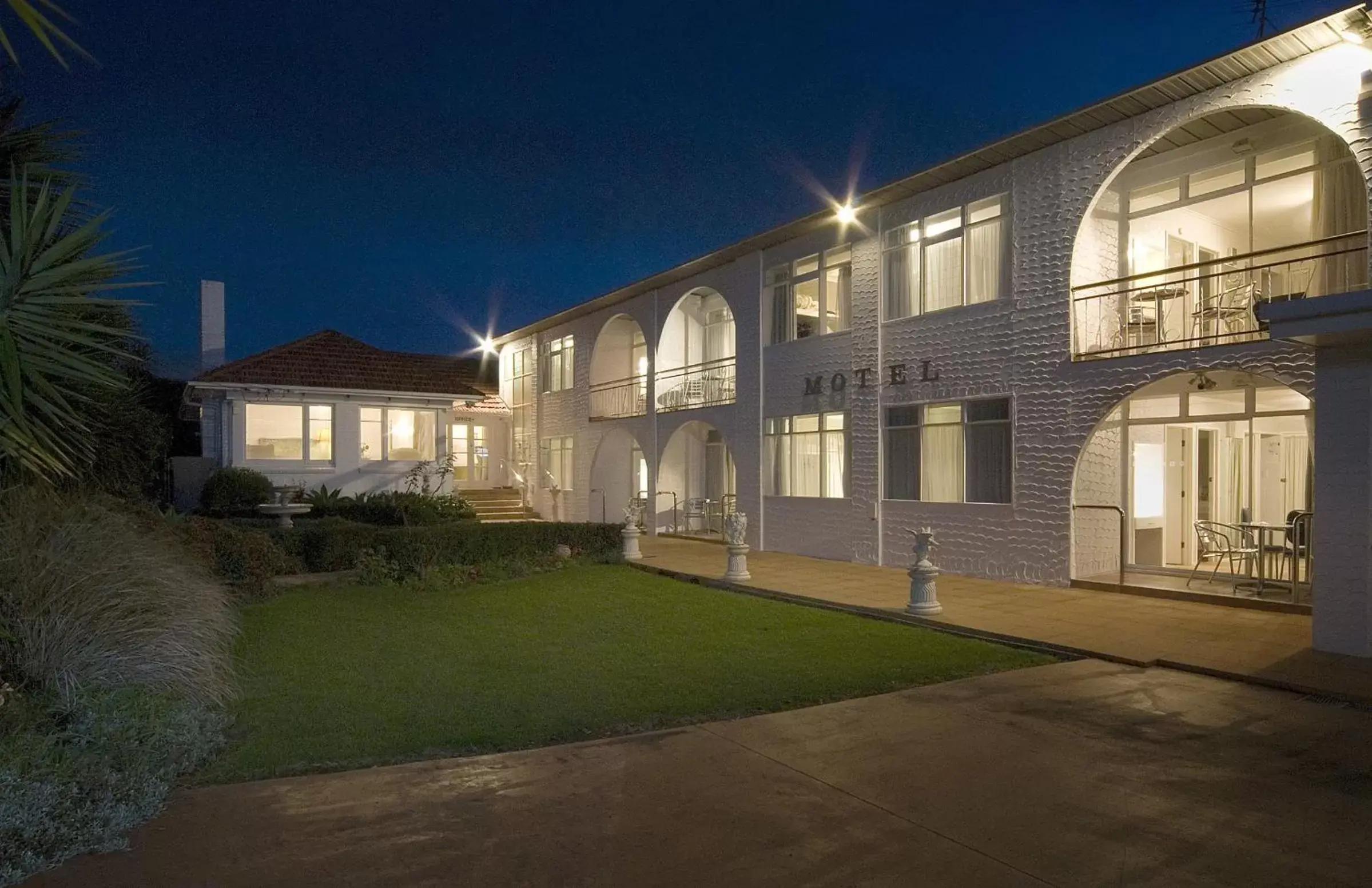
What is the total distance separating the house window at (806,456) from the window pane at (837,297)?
66.3 inches

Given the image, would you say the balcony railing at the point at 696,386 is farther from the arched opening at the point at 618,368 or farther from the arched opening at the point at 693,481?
the arched opening at the point at 618,368

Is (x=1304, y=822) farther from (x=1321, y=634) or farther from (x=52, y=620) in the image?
(x=52, y=620)

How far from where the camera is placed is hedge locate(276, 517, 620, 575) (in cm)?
1384

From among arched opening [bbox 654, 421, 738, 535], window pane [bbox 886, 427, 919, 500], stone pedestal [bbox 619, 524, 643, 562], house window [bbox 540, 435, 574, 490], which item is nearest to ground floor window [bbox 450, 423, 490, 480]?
house window [bbox 540, 435, 574, 490]

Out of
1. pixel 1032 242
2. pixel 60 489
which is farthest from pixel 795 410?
pixel 60 489

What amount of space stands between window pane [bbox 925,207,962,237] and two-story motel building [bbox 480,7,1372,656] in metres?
0.04

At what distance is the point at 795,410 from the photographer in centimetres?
1712

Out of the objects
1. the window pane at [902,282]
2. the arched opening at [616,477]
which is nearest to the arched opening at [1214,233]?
the window pane at [902,282]

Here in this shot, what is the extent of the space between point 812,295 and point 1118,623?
909 centimetres

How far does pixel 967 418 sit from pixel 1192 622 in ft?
15.4

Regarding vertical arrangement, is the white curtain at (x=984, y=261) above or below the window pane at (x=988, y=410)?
above

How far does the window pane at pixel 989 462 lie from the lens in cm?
1320

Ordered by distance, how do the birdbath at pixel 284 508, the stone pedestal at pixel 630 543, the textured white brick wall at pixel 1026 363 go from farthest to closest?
the birdbath at pixel 284 508
the stone pedestal at pixel 630 543
the textured white brick wall at pixel 1026 363

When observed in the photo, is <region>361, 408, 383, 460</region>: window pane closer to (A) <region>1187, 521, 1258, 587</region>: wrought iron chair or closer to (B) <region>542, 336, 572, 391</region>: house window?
(B) <region>542, 336, 572, 391</region>: house window
